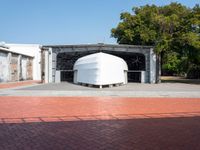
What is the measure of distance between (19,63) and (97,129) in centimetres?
3679

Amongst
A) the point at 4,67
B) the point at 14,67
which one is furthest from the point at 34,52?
the point at 4,67

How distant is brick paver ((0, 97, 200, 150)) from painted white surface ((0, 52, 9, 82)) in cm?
2648

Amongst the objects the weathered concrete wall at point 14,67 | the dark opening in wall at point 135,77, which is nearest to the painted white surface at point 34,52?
the weathered concrete wall at point 14,67

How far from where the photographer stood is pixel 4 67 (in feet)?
124

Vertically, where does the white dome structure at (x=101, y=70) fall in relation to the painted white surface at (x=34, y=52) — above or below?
below

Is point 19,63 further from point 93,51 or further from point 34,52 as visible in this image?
point 93,51

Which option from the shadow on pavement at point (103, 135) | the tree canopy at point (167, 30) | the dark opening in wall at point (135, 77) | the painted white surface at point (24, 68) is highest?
the tree canopy at point (167, 30)

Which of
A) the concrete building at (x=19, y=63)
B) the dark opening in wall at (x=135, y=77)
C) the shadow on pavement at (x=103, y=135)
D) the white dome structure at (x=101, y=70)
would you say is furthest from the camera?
the dark opening in wall at (x=135, y=77)

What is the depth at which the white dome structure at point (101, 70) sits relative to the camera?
2664 cm

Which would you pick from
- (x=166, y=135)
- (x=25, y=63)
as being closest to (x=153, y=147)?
(x=166, y=135)

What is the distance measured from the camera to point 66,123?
8.97 metres

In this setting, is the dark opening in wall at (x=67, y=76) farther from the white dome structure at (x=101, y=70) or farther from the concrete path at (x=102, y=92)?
the concrete path at (x=102, y=92)

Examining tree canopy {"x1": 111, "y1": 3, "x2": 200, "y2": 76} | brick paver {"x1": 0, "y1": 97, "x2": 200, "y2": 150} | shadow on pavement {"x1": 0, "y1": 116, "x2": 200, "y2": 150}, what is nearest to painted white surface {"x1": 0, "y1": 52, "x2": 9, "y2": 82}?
tree canopy {"x1": 111, "y1": 3, "x2": 200, "y2": 76}

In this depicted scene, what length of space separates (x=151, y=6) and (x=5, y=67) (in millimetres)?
19898
